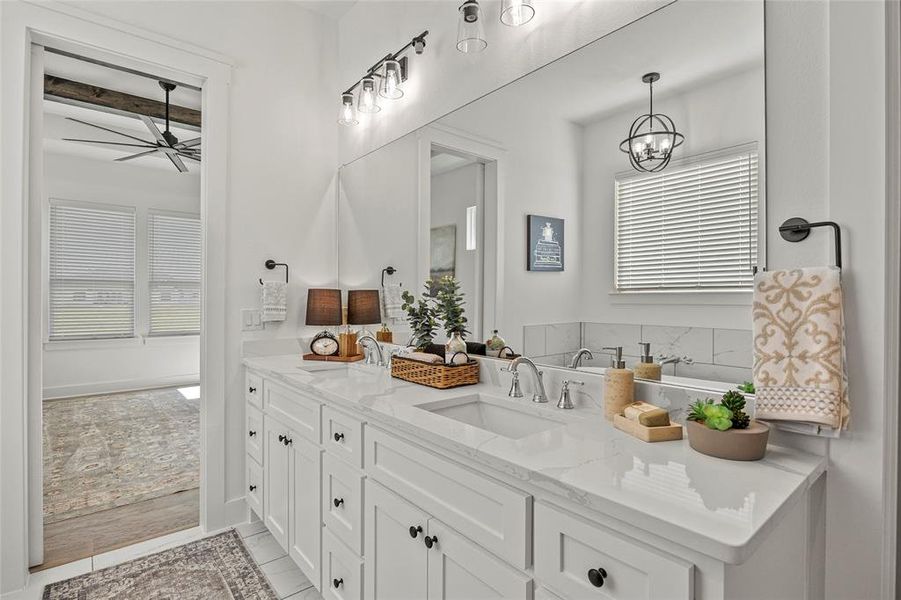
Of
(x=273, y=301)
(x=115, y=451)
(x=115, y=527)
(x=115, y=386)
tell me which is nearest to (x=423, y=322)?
(x=273, y=301)

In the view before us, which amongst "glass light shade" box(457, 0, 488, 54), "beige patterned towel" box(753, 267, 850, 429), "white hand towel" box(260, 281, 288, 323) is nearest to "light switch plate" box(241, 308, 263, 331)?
"white hand towel" box(260, 281, 288, 323)

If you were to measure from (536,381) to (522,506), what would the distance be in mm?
633

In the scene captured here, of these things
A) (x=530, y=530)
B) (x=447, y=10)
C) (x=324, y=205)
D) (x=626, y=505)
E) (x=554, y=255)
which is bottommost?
(x=530, y=530)

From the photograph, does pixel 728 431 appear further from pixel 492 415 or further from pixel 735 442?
pixel 492 415

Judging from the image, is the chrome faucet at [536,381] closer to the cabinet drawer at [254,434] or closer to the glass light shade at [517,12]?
the glass light shade at [517,12]

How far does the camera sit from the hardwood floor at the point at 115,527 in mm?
2314

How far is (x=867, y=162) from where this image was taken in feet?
3.20

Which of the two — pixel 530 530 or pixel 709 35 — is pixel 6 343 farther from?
pixel 709 35

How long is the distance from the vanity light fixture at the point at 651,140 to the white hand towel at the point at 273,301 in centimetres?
200

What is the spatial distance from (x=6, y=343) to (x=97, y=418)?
10.8ft

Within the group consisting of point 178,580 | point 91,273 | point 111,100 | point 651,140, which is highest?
point 111,100

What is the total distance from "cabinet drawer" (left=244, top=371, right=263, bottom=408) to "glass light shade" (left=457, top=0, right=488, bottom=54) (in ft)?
5.88

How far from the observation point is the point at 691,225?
1295 millimetres

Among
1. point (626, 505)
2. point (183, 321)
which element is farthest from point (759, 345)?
point (183, 321)
